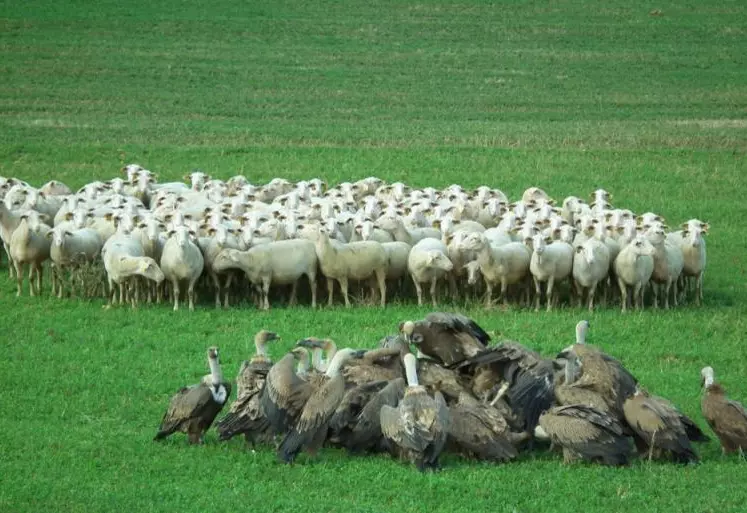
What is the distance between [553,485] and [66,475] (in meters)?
3.81

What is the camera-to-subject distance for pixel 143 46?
48469 mm

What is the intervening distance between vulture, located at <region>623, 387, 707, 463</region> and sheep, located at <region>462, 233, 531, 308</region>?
655 centimetres

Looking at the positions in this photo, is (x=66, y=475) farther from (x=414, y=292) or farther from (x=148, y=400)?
(x=414, y=292)

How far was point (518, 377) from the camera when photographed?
506 inches

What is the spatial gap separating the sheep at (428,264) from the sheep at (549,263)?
1077 millimetres

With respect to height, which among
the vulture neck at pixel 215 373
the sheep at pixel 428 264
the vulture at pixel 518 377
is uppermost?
the vulture neck at pixel 215 373

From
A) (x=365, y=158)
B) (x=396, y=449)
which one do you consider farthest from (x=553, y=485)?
(x=365, y=158)

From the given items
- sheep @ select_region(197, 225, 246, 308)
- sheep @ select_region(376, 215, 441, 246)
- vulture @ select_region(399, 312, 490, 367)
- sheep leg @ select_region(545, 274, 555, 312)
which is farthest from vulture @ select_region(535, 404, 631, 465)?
sheep @ select_region(376, 215, 441, 246)

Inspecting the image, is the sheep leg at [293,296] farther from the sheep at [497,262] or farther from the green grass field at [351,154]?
the sheep at [497,262]

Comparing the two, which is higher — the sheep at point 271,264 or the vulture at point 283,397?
the vulture at point 283,397

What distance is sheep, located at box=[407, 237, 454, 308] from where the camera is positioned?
1867 centimetres

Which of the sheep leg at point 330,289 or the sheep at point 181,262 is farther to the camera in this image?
the sheep leg at point 330,289

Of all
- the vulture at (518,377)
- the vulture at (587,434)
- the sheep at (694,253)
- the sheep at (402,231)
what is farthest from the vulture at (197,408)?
the sheep at (694,253)

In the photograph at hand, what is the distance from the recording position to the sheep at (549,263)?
1888 cm
